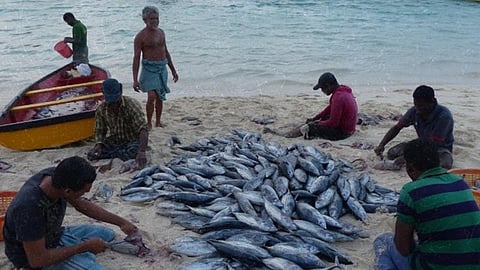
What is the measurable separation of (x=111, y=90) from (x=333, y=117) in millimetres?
3439

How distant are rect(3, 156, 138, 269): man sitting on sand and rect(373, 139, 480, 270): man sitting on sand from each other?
226 cm

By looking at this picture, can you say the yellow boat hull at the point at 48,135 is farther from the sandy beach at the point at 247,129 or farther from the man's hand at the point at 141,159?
the man's hand at the point at 141,159

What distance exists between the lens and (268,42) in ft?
65.1

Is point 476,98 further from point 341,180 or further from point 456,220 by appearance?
point 456,220

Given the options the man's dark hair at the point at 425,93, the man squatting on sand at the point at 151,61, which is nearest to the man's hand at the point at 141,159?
the man squatting on sand at the point at 151,61

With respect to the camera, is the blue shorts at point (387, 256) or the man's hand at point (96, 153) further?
the man's hand at point (96, 153)

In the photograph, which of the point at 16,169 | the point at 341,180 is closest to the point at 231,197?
the point at 341,180

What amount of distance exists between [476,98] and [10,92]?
1119 cm

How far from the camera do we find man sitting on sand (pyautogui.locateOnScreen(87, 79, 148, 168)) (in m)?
6.83

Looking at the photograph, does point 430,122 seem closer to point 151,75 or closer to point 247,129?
point 247,129

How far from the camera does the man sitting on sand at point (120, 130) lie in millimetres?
6832

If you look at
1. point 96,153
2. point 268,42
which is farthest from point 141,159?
point 268,42

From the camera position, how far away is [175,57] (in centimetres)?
1731

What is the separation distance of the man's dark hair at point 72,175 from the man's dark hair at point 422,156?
2.30m
